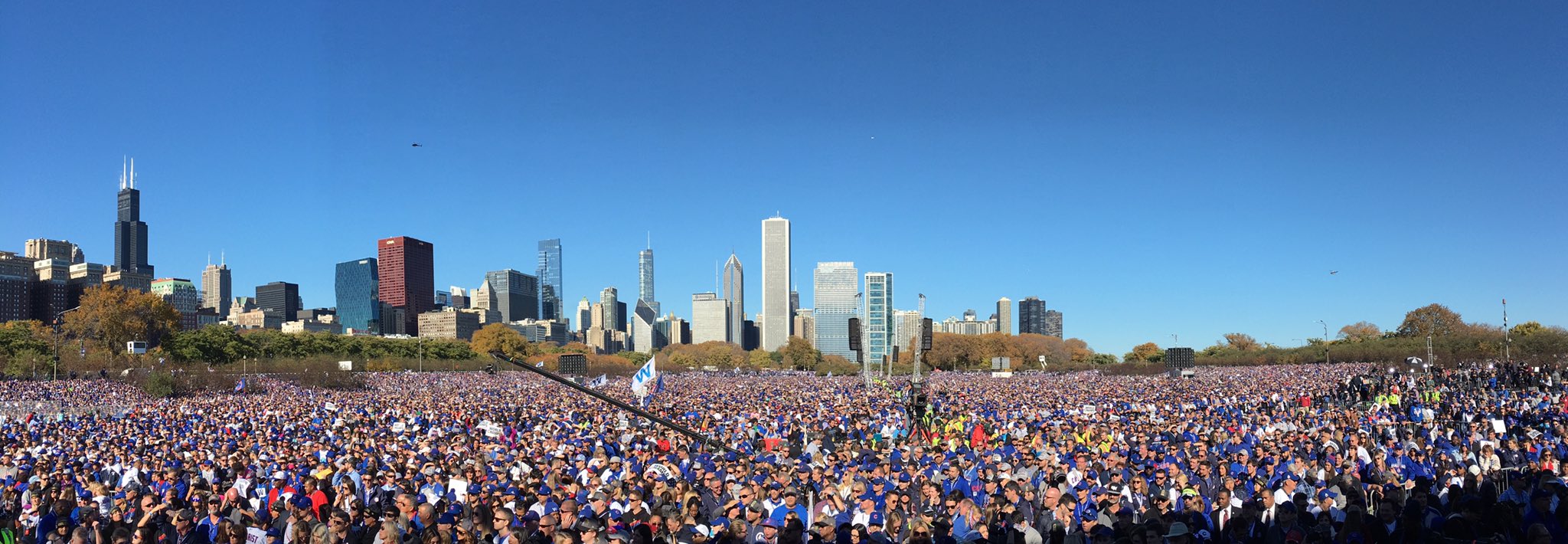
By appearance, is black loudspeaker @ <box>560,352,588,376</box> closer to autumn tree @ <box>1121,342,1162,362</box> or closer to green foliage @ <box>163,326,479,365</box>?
green foliage @ <box>163,326,479,365</box>

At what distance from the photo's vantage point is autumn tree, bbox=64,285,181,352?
274 feet

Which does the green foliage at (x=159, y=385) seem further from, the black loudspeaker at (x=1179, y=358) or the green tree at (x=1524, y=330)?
the green tree at (x=1524, y=330)

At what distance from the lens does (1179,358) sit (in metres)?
54.3

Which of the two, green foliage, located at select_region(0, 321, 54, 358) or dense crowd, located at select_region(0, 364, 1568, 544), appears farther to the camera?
green foliage, located at select_region(0, 321, 54, 358)

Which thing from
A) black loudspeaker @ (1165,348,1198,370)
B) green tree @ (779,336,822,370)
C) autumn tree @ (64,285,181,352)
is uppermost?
autumn tree @ (64,285,181,352)

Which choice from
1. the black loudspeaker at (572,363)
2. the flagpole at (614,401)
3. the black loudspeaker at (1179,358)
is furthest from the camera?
the black loudspeaker at (1179,358)

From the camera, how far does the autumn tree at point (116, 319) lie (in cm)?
8344

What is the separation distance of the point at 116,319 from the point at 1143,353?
11148cm

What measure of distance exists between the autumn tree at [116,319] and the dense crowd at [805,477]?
62693 millimetres

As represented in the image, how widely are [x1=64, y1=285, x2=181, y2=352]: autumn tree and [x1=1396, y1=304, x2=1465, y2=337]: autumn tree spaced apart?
372ft

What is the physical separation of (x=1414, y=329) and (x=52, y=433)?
113 metres

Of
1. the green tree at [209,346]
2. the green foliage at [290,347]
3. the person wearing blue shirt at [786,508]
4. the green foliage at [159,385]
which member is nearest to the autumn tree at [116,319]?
the green tree at [209,346]

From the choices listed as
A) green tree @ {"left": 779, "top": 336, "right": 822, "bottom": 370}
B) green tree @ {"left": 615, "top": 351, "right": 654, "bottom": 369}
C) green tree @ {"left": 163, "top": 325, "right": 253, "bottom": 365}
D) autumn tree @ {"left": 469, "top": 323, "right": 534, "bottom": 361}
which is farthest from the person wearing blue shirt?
green tree @ {"left": 779, "top": 336, "right": 822, "bottom": 370}

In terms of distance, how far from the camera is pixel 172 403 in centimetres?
3925
